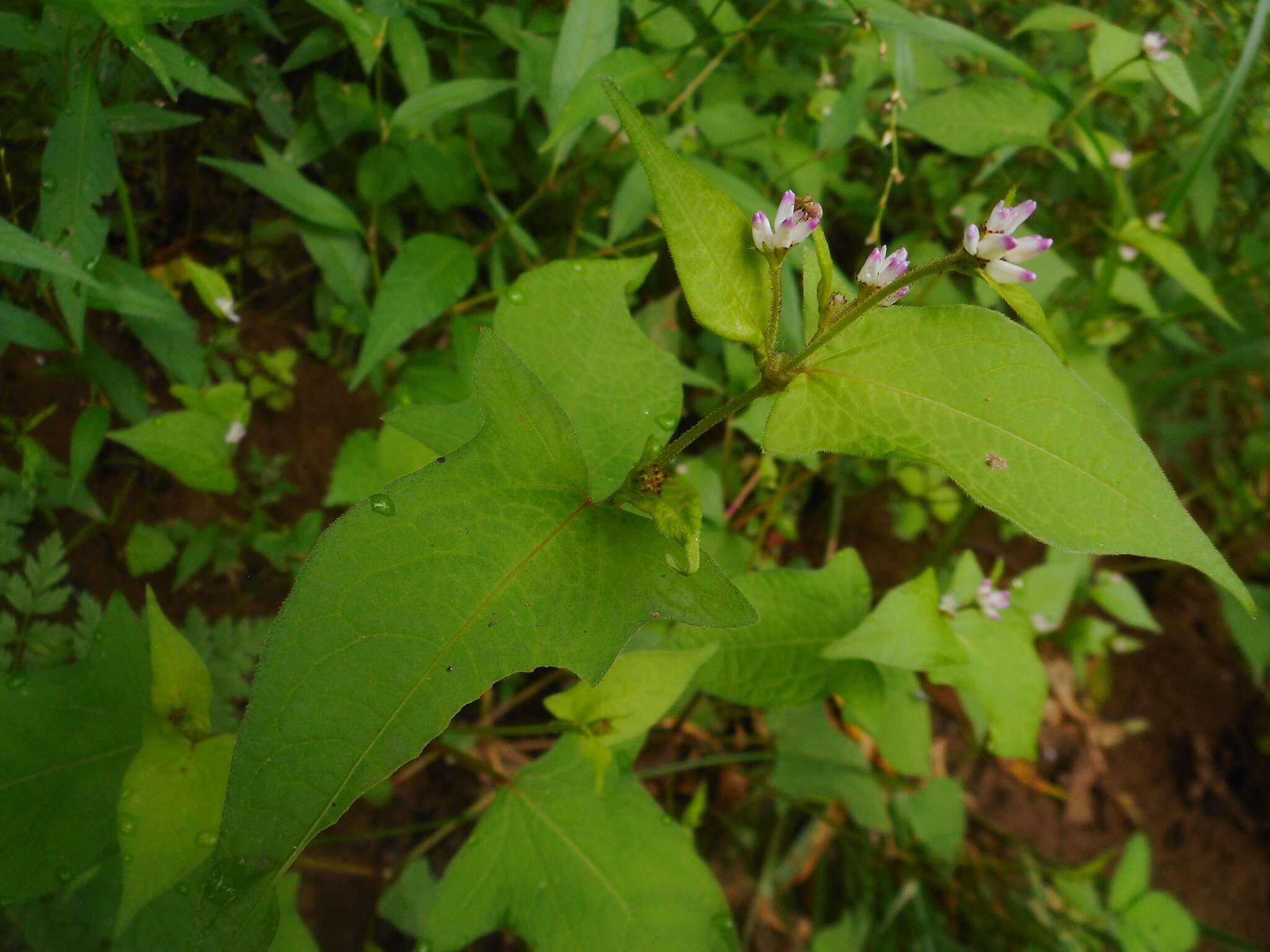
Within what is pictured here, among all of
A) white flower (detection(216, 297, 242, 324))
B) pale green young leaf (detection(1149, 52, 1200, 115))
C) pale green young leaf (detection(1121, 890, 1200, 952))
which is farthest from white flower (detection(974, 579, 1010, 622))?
white flower (detection(216, 297, 242, 324))

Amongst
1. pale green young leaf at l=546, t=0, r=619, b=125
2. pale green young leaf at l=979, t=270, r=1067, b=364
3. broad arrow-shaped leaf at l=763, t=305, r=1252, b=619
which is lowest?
broad arrow-shaped leaf at l=763, t=305, r=1252, b=619

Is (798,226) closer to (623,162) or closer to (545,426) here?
(545,426)

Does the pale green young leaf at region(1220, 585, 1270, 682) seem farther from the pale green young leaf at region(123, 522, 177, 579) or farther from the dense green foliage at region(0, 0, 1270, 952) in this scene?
the pale green young leaf at region(123, 522, 177, 579)

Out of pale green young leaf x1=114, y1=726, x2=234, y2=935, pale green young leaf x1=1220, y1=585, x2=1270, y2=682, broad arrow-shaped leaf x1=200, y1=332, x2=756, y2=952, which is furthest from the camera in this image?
pale green young leaf x1=1220, y1=585, x2=1270, y2=682

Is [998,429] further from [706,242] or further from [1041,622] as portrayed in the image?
[1041,622]

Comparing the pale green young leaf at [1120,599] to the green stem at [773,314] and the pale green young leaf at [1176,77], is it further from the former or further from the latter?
the green stem at [773,314]

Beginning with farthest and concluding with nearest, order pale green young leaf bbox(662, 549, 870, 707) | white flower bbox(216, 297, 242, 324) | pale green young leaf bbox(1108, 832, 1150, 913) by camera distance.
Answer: pale green young leaf bbox(1108, 832, 1150, 913), white flower bbox(216, 297, 242, 324), pale green young leaf bbox(662, 549, 870, 707)
